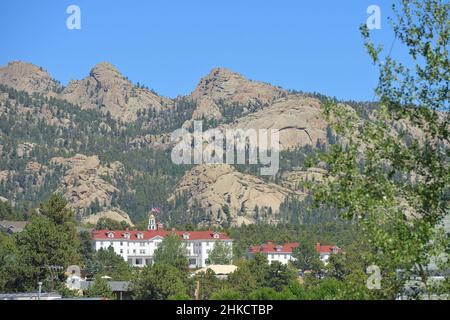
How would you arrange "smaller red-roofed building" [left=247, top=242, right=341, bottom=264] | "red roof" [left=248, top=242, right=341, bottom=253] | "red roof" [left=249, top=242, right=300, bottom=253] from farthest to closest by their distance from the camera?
"red roof" [left=249, top=242, right=300, bottom=253] < "red roof" [left=248, top=242, right=341, bottom=253] < "smaller red-roofed building" [left=247, top=242, right=341, bottom=264]

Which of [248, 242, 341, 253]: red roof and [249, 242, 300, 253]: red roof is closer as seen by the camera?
[248, 242, 341, 253]: red roof

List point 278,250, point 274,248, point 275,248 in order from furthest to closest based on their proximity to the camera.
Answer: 1. point 274,248
2. point 275,248
3. point 278,250

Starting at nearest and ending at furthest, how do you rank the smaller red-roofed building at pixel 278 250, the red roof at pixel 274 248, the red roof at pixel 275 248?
the smaller red-roofed building at pixel 278 250
the red roof at pixel 275 248
the red roof at pixel 274 248

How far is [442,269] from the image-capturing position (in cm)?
2245

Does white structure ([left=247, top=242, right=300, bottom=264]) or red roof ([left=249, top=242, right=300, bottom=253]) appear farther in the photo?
red roof ([left=249, top=242, right=300, bottom=253])

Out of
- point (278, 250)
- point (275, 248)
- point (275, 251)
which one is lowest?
point (275, 251)

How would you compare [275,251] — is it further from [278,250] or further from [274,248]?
[274,248]

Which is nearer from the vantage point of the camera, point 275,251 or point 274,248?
point 275,251

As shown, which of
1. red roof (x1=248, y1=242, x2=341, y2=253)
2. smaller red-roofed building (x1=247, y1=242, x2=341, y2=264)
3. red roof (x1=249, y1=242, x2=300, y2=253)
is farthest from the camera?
red roof (x1=249, y1=242, x2=300, y2=253)

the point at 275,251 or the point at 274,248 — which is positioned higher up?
the point at 274,248

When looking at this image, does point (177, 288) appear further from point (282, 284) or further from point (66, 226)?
point (66, 226)

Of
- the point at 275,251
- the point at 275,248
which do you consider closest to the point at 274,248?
the point at 275,248
